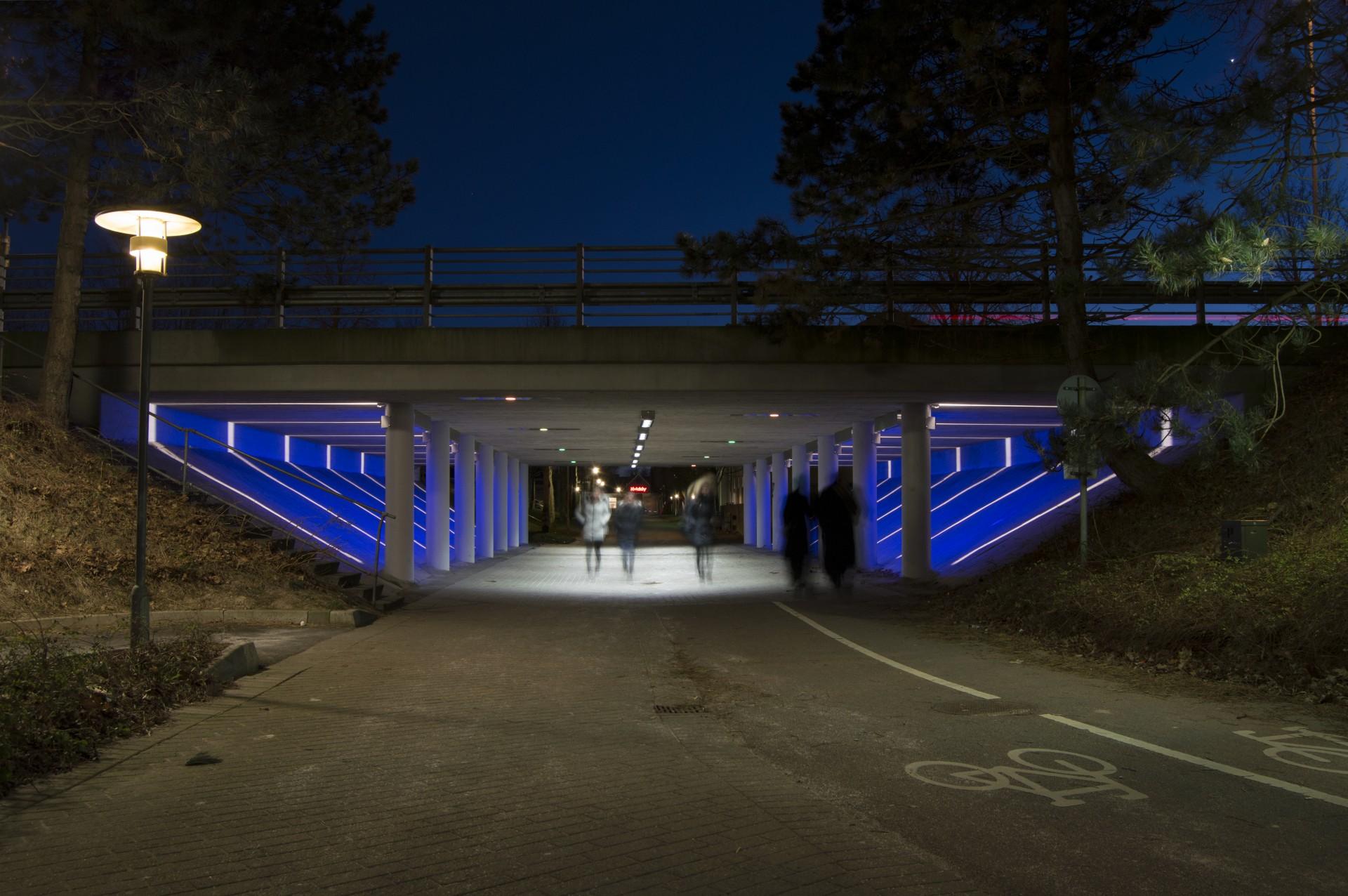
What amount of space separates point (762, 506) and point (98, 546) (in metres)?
30.1

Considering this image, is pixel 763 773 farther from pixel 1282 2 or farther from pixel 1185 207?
pixel 1185 207

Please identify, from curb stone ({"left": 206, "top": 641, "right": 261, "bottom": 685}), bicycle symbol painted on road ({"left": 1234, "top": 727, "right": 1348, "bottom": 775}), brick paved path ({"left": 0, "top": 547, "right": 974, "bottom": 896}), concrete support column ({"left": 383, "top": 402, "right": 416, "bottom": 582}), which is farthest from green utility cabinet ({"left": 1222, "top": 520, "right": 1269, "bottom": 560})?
concrete support column ({"left": 383, "top": 402, "right": 416, "bottom": 582})

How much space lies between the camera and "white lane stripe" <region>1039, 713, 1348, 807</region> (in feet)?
16.2

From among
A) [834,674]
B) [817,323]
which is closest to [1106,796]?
[834,674]

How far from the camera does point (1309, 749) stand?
19.3 ft

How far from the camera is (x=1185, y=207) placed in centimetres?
1218

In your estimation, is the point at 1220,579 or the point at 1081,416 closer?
the point at 1220,579

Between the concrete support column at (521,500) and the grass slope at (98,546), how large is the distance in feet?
77.7

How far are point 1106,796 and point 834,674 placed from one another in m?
4.17

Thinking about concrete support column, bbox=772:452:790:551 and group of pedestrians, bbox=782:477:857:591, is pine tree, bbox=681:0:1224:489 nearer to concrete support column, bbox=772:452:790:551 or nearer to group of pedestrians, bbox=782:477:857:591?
group of pedestrians, bbox=782:477:857:591

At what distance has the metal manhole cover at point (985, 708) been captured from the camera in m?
7.16

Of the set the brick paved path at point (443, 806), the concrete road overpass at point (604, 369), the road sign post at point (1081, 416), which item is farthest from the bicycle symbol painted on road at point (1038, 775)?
the concrete road overpass at point (604, 369)

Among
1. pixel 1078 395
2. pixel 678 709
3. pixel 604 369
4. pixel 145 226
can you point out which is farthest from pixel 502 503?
pixel 678 709

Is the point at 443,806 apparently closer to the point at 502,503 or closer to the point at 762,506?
the point at 502,503
